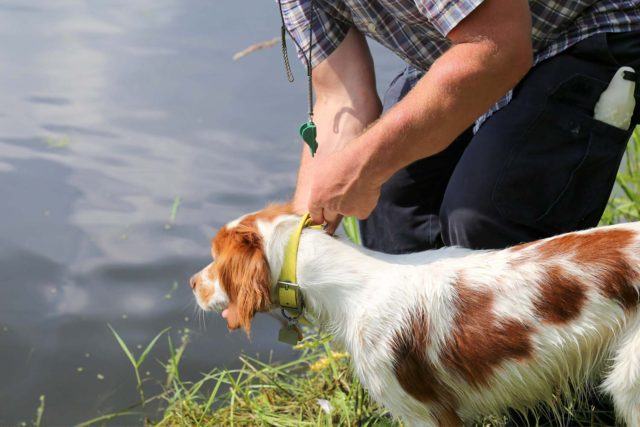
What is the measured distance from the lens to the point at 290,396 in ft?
12.6

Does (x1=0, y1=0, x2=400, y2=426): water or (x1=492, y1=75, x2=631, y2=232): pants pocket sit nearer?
(x1=492, y1=75, x2=631, y2=232): pants pocket

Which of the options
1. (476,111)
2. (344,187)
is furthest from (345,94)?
(476,111)

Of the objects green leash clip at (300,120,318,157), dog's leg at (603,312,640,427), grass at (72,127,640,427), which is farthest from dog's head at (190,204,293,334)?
dog's leg at (603,312,640,427)

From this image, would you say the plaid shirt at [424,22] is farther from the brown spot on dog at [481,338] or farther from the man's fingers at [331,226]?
the brown spot on dog at [481,338]

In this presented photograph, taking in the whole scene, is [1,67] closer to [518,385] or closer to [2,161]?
[2,161]

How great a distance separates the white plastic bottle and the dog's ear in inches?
47.8

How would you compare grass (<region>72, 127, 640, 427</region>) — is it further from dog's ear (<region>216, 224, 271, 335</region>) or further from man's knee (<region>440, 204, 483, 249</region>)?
dog's ear (<region>216, 224, 271, 335</region>)

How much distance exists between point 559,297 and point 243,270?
0.97 metres

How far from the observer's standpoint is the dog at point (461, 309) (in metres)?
2.57

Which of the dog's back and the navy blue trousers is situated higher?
the navy blue trousers

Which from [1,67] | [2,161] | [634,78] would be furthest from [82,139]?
[634,78]

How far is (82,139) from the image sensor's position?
19.4ft

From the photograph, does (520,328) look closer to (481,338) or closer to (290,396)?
(481,338)

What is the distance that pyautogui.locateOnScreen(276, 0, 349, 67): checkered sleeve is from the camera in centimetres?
340
